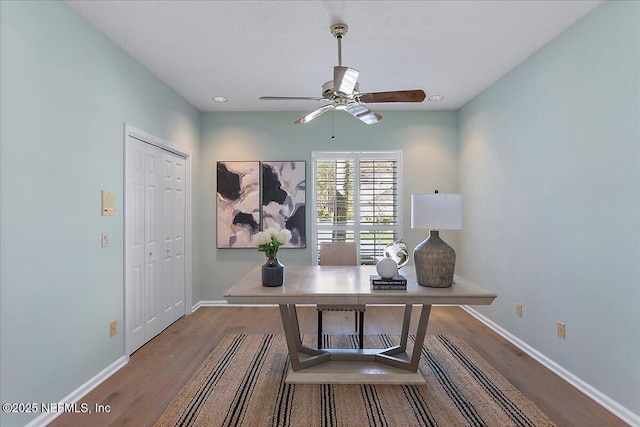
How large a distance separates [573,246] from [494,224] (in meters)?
1.17

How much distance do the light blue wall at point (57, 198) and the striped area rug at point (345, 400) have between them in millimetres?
785

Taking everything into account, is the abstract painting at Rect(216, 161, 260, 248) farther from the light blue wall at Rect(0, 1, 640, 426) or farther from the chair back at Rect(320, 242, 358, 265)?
the chair back at Rect(320, 242, 358, 265)

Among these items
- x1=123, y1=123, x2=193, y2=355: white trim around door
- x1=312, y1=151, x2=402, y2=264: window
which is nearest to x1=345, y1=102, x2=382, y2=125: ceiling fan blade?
x1=312, y1=151, x2=402, y2=264: window

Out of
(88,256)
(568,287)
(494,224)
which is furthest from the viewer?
(494,224)

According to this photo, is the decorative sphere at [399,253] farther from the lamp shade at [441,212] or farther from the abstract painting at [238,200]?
the abstract painting at [238,200]

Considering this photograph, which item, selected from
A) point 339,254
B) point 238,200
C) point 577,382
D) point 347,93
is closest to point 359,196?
point 339,254

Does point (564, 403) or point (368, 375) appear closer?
point (564, 403)

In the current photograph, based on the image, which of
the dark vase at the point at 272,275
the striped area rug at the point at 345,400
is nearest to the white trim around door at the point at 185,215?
the striped area rug at the point at 345,400

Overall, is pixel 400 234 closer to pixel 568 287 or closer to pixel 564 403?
pixel 568 287

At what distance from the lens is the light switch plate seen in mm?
2584

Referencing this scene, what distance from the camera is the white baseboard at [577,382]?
206 cm

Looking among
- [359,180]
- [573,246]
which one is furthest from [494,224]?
[359,180]

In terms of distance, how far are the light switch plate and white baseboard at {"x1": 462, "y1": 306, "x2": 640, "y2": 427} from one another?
3677mm

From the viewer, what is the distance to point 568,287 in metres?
2.58
